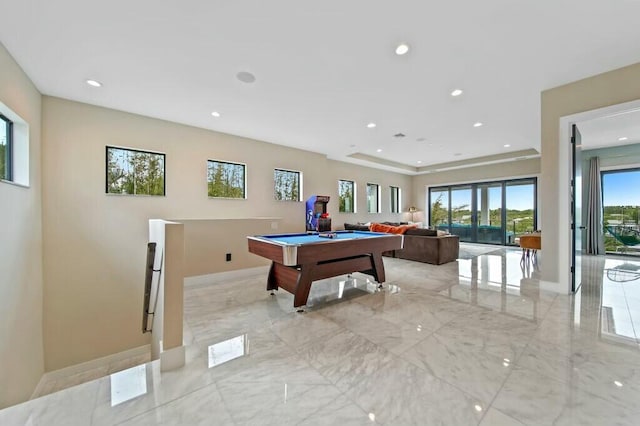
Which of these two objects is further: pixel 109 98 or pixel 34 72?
pixel 109 98

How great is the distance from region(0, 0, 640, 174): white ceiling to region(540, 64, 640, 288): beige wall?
20 centimetres

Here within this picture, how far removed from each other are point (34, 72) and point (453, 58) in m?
4.90

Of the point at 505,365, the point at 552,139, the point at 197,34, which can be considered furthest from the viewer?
the point at 552,139

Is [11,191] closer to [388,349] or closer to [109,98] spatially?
[109,98]

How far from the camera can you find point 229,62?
2.82 m

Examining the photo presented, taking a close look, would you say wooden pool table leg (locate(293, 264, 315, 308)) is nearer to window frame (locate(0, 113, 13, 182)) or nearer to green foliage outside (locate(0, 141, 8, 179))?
green foliage outside (locate(0, 141, 8, 179))

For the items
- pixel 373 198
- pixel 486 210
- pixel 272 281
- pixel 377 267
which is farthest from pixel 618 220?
pixel 272 281

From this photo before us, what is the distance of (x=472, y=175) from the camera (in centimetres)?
894

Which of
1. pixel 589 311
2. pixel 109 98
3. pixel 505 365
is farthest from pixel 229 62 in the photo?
pixel 589 311

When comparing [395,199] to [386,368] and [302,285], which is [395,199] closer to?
[302,285]

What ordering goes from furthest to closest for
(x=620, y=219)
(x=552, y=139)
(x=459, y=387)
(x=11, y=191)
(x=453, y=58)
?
(x=620, y=219)
(x=552, y=139)
(x=453, y=58)
(x=11, y=191)
(x=459, y=387)

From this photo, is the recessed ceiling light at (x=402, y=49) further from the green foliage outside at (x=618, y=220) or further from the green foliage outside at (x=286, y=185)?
the green foliage outside at (x=618, y=220)

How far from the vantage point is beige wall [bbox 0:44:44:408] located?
240cm

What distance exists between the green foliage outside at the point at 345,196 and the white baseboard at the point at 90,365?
232 inches
